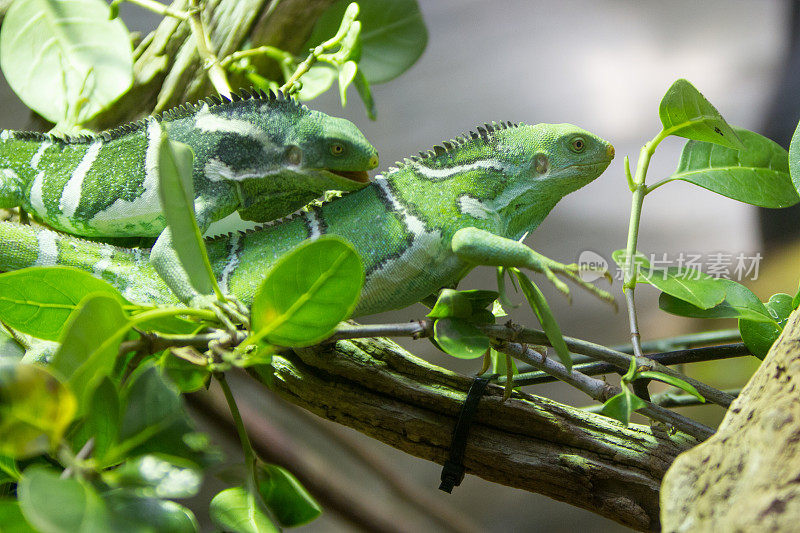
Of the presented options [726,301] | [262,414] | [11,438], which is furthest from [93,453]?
[262,414]

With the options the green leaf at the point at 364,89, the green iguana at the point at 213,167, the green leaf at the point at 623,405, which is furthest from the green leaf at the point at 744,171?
the green leaf at the point at 364,89

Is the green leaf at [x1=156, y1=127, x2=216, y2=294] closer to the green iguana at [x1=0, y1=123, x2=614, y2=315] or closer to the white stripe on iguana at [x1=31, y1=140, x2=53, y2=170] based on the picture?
the green iguana at [x1=0, y1=123, x2=614, y2=315]

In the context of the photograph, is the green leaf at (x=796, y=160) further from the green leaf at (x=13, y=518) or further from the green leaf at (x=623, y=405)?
the green leaf at (x=13, y=518)

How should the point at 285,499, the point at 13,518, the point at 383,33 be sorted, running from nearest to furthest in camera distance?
the point at 13,518, the point at 285,499, the point at 383,33

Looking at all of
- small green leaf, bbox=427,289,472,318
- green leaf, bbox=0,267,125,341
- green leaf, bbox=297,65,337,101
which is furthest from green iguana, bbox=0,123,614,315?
green leaf, bbox=297,65,337,101

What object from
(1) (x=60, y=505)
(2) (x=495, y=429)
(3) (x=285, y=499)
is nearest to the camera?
(1) (x=60, y=505)

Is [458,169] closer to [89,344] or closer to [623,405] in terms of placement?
[623,405]

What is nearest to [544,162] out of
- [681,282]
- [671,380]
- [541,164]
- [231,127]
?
[541,164]
